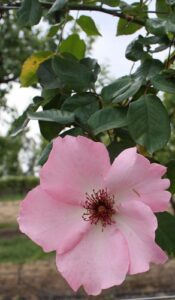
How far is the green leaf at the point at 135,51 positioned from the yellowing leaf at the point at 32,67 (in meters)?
0.10

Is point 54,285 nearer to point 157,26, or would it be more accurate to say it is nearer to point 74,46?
point 74,46

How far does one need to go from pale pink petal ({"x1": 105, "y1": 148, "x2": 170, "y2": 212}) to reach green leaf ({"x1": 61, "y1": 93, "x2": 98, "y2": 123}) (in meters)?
0.11

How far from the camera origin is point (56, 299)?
3297 mm

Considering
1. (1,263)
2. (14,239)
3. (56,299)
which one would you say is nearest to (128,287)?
(56,299)

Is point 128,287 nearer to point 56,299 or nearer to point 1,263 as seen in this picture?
point 56,299

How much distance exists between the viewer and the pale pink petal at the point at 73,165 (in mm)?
342

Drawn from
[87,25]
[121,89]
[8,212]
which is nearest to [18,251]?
[8,212]

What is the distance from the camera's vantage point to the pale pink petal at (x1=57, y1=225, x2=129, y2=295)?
34 cm

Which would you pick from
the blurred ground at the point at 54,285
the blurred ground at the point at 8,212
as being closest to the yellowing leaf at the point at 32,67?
the blurred ground at the point at 54,285

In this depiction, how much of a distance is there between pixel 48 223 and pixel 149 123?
11 cm

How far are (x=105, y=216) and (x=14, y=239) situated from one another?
7258 millimetres

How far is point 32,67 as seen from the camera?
0.60 meters

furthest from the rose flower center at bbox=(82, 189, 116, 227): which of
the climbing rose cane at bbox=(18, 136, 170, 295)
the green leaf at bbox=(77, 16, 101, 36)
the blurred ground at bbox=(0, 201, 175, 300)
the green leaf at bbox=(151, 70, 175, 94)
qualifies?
the blurred ground at bbox=(0, 201, 175, 300)

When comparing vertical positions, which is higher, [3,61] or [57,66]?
[57,66]
